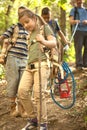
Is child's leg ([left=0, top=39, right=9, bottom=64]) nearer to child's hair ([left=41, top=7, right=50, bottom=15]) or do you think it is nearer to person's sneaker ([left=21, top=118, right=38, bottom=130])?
child's hair ([left=41, top=7, right=50, bottom=15])

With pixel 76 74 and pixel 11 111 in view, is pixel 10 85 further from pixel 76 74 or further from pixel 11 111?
pixel 76 74

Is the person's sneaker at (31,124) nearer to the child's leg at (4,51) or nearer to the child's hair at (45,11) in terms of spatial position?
the child's leg at (4,51)

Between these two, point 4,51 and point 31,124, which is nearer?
point 31,124

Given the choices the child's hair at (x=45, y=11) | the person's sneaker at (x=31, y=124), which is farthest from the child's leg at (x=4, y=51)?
the person's sneaker at (x=31, y=124)

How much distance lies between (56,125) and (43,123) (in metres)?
0.68

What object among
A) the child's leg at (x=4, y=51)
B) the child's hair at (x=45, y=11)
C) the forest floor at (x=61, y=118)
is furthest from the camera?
the child's hair at (x=45, y=11)

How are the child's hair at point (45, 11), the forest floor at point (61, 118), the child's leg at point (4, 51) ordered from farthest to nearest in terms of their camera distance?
the child's hair at point (45, 11), the child's leg at point (4, 51), the forest floor at point (61, 118)

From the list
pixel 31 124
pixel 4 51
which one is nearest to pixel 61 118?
pixel 31 124

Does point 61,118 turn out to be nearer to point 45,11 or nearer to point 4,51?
point 4,51

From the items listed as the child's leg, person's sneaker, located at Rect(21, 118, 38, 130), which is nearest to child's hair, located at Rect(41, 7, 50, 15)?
the child's leg

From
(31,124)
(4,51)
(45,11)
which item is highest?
(45,11)

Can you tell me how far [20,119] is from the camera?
21.6 ft

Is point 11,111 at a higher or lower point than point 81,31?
lower

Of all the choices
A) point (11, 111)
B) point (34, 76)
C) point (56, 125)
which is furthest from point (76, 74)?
point (34, 76)
